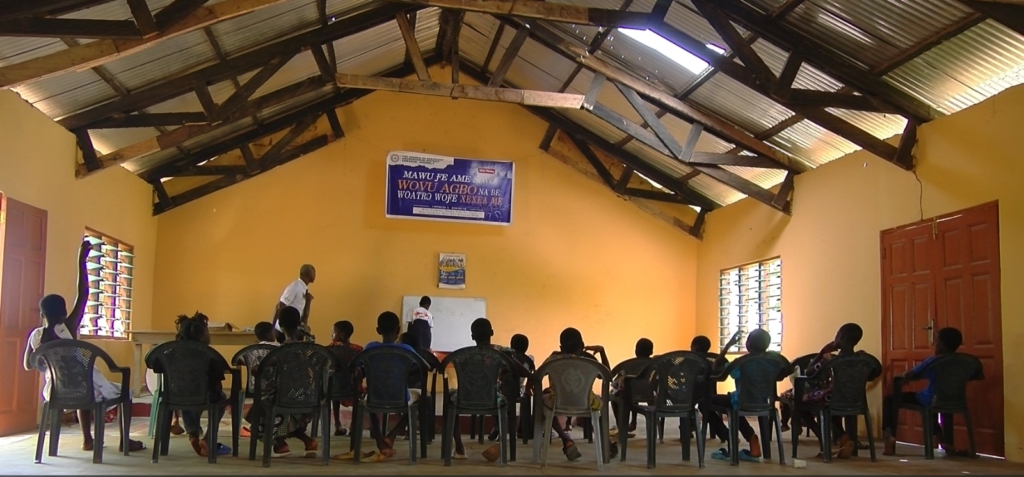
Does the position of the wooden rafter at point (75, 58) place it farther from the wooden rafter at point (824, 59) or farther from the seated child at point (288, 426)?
the wooden rafter at point (824, 59)

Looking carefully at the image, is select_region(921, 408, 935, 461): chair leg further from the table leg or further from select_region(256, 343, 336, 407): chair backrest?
the table leg

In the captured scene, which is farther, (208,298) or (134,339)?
(208,298)

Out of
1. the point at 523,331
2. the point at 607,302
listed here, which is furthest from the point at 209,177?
the point at 607,302

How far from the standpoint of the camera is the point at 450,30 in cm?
1104

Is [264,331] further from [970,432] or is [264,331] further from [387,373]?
[970,432]

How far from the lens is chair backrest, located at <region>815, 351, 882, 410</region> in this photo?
6.11 metres

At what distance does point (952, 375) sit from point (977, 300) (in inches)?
36.2

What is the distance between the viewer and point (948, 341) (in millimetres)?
6336

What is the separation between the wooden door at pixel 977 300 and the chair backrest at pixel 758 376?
1.97 m

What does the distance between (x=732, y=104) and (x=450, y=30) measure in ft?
13.3

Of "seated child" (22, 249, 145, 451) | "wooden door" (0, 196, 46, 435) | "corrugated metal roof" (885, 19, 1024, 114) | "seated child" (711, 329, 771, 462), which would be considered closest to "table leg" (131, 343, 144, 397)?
"wooden door" (0, 196, 46, 435)

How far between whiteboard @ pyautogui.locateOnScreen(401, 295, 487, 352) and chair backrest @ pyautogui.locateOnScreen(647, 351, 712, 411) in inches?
247

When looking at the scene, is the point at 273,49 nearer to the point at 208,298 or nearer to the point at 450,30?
the point at 450,30

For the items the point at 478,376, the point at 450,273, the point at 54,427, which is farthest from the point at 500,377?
the point at 450,273
